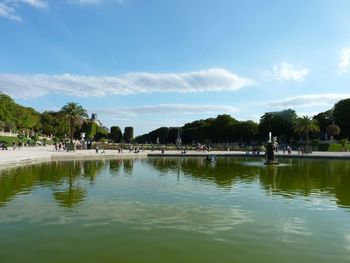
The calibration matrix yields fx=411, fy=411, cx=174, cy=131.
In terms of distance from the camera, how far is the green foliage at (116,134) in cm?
14975

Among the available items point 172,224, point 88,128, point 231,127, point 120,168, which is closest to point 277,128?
point 231,127

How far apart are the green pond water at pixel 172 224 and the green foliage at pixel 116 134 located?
12998cm

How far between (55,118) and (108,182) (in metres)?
113

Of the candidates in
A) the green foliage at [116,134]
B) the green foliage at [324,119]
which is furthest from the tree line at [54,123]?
the green foliage at [324,119]

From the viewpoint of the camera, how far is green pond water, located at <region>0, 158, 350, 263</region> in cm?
907

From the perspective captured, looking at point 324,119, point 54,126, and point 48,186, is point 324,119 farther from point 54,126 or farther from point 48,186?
point 48,186

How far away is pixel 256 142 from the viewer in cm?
12838

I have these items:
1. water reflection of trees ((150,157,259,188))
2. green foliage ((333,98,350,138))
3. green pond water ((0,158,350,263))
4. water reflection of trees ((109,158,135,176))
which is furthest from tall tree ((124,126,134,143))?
green pond water ((0,158,350,263))

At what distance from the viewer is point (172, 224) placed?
11.9 meters

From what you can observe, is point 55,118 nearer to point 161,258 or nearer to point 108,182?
point 108,182

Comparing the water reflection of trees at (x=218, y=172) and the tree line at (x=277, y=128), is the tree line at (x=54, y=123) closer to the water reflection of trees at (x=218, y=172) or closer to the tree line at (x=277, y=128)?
the tree line at (x=277, y=128)

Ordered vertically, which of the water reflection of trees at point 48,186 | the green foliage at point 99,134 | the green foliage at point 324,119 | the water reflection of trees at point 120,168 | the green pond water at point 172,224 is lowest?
the green pond water at point 172,224

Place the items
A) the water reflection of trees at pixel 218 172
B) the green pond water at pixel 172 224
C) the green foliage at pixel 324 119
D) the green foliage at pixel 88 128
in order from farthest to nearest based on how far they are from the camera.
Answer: the green foliage at pixel 88 128, the green foliage at pixel 324 119, the water reflection of trees at pixel 218 172, the green pond water at pixel 172 224

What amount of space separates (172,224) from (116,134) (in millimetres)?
140246
